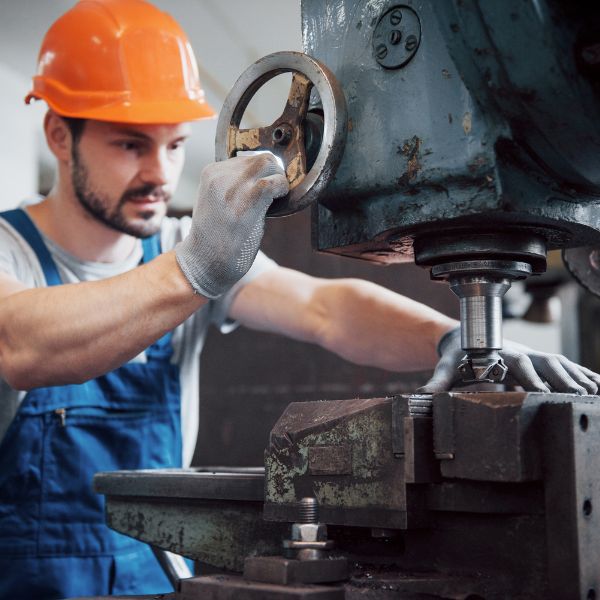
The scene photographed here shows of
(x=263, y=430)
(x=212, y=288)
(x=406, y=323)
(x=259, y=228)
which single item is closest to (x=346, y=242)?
(x=259, y=228)

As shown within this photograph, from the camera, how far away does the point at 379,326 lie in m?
1.95

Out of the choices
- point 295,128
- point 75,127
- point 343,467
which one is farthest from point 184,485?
point 75,127

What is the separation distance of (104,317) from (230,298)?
0.85m

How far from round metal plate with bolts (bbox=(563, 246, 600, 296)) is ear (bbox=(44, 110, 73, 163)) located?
4.50 feet

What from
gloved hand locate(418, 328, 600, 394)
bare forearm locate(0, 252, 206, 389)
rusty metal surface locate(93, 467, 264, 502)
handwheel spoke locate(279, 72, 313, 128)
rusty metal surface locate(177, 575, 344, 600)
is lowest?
rusty metal surface locate(177, 575, 344, 600)

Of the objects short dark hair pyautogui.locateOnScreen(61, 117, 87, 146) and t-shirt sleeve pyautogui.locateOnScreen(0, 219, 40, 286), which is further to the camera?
short dark hair pyautogui.locateOnScreen(61, 117, 87, 146)

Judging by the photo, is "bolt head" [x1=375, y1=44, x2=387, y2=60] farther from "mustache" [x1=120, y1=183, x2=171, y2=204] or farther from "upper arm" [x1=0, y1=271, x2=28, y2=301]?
"mustache" [x1=120, y1=183, x2=171, y2=204]

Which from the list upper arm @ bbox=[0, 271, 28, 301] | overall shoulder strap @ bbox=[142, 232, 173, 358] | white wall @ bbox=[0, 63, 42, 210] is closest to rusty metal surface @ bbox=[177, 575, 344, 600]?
upper arm @ bbox=[0, 271, 28, 301]

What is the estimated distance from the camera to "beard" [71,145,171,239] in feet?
6.63

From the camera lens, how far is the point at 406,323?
1855 mm

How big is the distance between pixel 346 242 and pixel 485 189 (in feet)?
0.79

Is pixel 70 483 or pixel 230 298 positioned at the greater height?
pixel 230 298

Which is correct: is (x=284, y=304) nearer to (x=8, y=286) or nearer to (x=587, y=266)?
(x=8, y=286)

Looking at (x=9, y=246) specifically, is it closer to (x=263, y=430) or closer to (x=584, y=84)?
(x=584, y=84)
